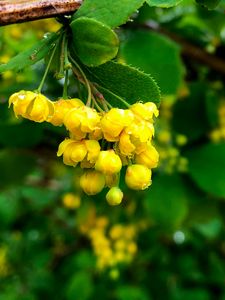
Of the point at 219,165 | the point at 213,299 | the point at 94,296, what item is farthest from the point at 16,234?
the point at 219,165

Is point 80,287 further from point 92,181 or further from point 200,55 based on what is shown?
point 92,181

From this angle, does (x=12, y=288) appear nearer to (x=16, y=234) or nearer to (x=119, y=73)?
(x=16, y=234)

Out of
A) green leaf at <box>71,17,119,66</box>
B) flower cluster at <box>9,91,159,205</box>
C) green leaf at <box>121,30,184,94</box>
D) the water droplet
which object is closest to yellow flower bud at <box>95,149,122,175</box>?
flower cluster at <box>9,91,159,205</box>

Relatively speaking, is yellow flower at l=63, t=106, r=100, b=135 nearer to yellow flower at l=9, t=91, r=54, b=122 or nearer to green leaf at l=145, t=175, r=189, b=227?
yellow flower at l=9, t=91, r=54, b=122

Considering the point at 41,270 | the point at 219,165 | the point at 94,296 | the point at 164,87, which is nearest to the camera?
the point at 164,87

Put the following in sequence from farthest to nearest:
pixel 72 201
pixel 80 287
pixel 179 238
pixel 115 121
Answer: pixel 179 238, pixel 80 287, pixel 72 201, pixel 115 121

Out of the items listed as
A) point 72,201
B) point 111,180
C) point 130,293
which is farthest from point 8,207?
point 111,180

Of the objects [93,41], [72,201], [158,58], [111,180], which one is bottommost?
[72,201]

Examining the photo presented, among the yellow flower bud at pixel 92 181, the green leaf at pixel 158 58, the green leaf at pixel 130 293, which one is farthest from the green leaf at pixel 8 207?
the yellow flower bud at pixel 92 181
